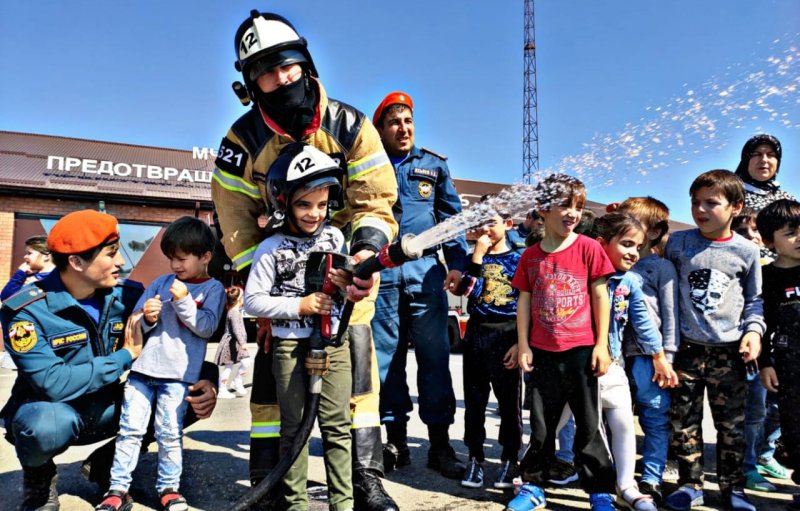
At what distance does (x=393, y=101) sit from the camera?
12.9 feet

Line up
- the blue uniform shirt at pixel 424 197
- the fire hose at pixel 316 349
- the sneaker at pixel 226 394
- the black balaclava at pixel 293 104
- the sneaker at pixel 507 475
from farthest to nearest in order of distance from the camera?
the sneaker at pixel 226 394, the blue uniform shirt at pixel 424 197, the sneaker at pixel 507 475, the black balaclava at pixel 293 104, the fire hose at pixel 316 349

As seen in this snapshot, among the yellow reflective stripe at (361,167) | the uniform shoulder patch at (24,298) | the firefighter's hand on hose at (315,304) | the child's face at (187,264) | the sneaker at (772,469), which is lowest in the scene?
the sneaker at (772,469)

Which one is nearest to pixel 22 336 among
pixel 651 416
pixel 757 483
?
pixel 651 416

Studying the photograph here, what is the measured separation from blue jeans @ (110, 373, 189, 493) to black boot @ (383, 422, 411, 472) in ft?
4.08

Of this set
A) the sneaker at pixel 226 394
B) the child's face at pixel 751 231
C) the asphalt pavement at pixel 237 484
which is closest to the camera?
the asphalt pavement at pixel 237 484

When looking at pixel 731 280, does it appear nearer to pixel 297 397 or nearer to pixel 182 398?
pixel 297 397

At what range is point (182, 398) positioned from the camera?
115 inches

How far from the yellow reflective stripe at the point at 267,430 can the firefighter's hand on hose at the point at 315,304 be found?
0.61m

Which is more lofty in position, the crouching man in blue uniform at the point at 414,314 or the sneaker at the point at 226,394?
the crouching man in blue uniform at the point at 414,314

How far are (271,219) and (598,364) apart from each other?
169cm

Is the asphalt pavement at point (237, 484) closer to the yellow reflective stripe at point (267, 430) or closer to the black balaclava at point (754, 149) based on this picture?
the yellow reflective stripe at point (267, 430)

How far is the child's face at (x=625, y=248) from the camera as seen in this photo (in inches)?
124

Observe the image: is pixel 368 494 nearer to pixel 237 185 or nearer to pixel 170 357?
pixel 170 357

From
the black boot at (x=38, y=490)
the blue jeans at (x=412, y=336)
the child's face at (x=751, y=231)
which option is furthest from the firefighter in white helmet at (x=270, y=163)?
the child's face at (x=751, y=231)
